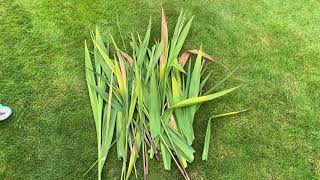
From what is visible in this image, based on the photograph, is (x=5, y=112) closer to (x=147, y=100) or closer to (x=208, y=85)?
(x=147, y=100)

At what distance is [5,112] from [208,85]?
1033mm

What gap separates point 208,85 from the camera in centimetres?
236

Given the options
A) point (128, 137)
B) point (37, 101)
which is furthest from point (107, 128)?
point (37, 101)

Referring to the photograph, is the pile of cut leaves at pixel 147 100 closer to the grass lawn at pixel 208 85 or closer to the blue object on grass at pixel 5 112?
the grass lawn at pixel 208 85

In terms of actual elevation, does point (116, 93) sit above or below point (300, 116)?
above

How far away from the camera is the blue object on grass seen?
7.12ft

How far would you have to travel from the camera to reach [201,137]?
217cm

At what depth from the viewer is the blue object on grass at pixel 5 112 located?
217cm

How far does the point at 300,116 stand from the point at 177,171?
0.70 meters

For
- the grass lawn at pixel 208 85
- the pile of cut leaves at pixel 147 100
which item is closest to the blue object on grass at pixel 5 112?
the grass lawn at pixel 208 85

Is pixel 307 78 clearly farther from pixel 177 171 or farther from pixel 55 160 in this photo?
pixel 55 160

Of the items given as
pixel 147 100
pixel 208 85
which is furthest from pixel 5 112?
pixel 208 85

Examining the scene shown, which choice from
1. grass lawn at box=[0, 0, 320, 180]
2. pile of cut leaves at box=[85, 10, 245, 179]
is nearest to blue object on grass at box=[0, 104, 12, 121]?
grass lawn at box=[0, 0, 320, 180]

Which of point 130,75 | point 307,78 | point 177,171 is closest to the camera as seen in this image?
point 177,171
